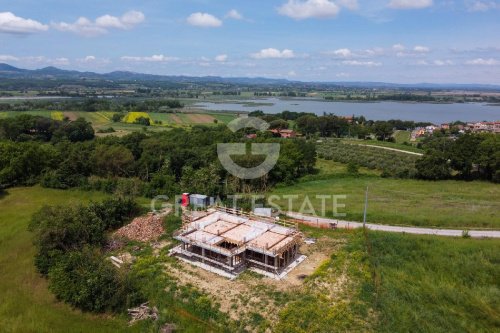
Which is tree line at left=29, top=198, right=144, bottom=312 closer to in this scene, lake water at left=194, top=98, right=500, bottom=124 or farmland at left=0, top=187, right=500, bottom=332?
farmland at left=0, top=187, right=500, bottom=332

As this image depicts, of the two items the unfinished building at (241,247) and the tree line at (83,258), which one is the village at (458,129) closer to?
the unfinished building at (241,247)

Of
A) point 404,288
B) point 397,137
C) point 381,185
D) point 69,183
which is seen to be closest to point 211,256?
point 404,288

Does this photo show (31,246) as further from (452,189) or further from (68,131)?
(68,131)

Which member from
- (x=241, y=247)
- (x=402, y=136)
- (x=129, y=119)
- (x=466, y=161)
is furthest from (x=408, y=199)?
(x=129, y=119)

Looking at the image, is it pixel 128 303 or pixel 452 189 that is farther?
pixel 452 189

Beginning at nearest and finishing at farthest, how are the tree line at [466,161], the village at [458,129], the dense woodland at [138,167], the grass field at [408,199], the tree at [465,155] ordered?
1. the grass field at [408,199]
2. the dense woodland at [138,167]
3. the tree line at [466,161]
4. the tree at [465,155]
5. the village at [458,129]

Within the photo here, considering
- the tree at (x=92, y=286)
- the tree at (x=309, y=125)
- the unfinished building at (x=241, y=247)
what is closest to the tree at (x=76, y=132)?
the tree at (x=309, y=125)
